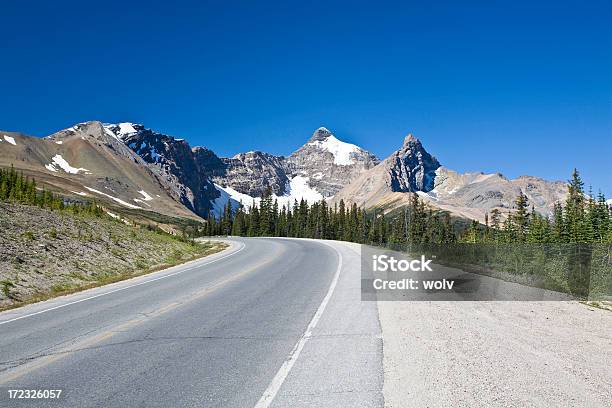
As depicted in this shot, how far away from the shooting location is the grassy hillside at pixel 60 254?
16.0 m

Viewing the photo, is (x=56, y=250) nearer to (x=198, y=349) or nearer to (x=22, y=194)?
(x=22, y=194)

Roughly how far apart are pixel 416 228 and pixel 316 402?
89.8 meters

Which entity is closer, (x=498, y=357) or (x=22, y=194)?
(x=498, y=357)

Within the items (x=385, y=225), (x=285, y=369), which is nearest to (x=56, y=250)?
(x=285, y=369)

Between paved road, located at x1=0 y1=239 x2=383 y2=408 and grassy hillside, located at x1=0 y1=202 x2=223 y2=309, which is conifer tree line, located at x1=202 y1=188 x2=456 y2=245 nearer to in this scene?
grassy hillside, located at x1=0 y1=202 x2=223 y2=309

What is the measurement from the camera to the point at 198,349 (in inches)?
308

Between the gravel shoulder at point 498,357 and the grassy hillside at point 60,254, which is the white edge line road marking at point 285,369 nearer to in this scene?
the gravel shoulder at point 498,357

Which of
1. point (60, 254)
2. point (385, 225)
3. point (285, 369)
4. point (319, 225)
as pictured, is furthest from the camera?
point (385, 225)

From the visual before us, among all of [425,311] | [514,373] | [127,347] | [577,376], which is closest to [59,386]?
[127,347]

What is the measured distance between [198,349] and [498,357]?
4.76m

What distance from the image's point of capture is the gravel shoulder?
18.2 ft

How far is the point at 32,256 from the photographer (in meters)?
18.2

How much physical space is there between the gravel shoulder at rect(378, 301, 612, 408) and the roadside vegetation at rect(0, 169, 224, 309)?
11.7 meters

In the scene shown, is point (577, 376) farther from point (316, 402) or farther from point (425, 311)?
point (425, 311)
